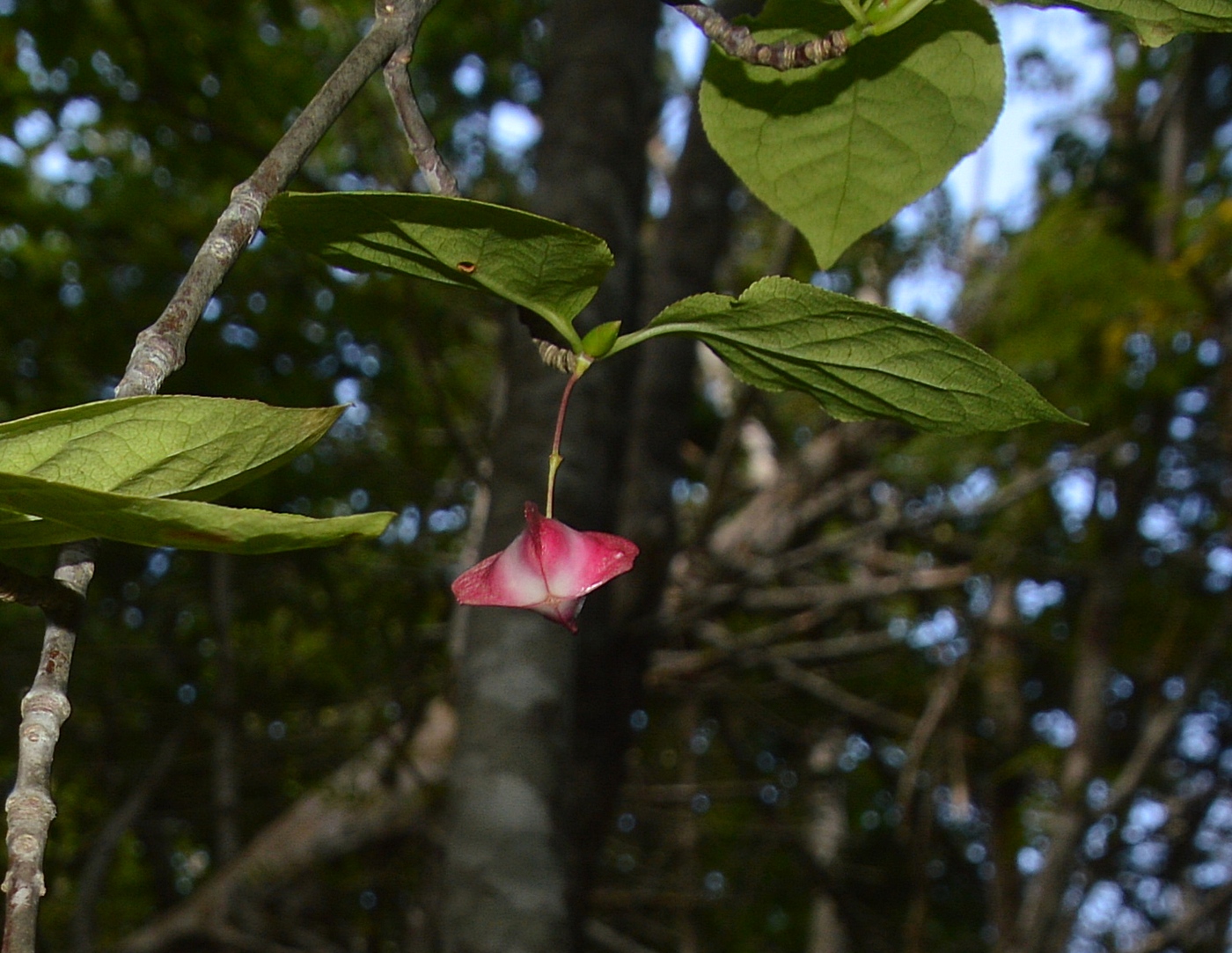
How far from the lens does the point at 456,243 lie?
0.64m

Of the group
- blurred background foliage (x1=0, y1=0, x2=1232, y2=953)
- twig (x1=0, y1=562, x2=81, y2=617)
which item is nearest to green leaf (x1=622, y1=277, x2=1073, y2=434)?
twig (x1=0, y1=562, x2=81, y2=617)

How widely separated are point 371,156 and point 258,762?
8.72ft

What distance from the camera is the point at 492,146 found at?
6.94 meters

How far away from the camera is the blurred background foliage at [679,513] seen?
3811mm

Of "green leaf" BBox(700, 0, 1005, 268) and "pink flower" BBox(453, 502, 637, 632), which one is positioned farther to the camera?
"green leaf" BBox(700, 0, 1005, 268)

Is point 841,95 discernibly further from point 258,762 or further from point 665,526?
point 258,762

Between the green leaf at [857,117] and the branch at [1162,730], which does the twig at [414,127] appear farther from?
the branch at [1162,730]

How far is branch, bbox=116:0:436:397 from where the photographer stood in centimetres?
52

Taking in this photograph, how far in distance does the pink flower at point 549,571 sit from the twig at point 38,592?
23 cm

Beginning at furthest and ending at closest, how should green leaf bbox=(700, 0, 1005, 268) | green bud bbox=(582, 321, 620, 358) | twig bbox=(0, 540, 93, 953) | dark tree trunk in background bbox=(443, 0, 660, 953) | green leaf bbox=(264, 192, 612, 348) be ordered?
dark tree trunk in background bbox=(443, 0, 660, 953) → green leaf bbox=(700, 0, 1005, 268) → green bud bbox=(582, 321, 620, 358) → green leaf bbox=(264, 192, 612, 348) → twig bbox=(0, 540, 93, 953)

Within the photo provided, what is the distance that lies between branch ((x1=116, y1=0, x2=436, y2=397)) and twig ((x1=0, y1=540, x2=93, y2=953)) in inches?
4.3

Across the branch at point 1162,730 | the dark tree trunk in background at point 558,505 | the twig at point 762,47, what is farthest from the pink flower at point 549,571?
the branch at point 1162,730

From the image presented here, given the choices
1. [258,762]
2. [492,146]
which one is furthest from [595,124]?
[492,146]

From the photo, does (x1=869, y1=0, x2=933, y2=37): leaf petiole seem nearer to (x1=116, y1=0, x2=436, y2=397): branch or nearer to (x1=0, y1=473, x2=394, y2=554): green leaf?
(x1=116, y1=0, x2=436, y2=397): branch
